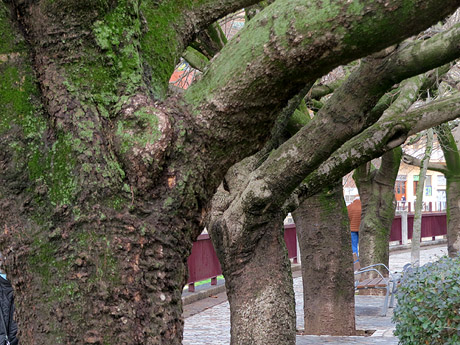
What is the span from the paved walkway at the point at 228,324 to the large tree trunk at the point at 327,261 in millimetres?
293

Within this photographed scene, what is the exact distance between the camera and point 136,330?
9.56ft

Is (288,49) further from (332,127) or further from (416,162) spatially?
(416,162)

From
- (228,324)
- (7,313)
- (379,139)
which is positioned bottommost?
(228,324)

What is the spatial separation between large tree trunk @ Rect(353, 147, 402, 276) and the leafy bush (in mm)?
6997

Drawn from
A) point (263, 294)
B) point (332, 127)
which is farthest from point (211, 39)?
point (263, 294)

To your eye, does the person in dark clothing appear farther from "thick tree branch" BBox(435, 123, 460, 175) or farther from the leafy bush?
"thick tree branch" BBox(435, 123, 460, 175)

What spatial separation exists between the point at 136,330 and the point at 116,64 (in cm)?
127

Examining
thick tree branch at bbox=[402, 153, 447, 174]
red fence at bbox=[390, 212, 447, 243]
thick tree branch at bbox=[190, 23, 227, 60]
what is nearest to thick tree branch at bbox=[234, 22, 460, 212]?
thick tree branch at bbox=[190, 23, 227, 60]

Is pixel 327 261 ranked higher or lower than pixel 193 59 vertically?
lower

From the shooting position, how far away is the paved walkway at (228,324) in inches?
336

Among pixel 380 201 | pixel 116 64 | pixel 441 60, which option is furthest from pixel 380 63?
pixel 380 201

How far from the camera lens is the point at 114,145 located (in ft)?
9.98

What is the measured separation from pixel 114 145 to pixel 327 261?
605 centimetres

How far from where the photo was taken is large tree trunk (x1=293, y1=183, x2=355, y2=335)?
862 cm
